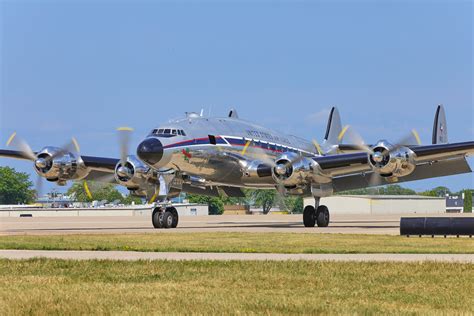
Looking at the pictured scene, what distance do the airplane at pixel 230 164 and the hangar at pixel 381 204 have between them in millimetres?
80898

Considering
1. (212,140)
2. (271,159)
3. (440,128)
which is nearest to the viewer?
(212,140)

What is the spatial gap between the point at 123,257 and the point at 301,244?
8415 millimetres

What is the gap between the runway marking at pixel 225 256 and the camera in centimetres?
2177

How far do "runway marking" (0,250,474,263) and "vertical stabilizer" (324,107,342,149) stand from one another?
31563mm

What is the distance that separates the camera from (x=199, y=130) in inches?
1599

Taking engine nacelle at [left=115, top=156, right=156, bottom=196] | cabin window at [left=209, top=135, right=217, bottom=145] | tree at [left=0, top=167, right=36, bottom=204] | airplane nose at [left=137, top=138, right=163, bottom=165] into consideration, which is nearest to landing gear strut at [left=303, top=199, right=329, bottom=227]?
cabin window at [left=209, top=135, right=217, bottom=145]

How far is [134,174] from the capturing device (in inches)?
1660

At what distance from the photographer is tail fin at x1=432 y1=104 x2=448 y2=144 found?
169ft

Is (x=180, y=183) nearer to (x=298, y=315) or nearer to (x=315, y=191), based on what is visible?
(x=315, y=191)

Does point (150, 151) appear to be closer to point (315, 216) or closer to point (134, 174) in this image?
point (134, 174)

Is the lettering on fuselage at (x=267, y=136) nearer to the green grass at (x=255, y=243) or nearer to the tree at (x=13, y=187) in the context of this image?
the green grass at (x=255, y=243)

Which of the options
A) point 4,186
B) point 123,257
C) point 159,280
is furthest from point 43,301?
point 4,186

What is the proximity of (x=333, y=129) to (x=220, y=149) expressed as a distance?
16.5m

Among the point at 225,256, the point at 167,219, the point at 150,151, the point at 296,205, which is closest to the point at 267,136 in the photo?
the point at 167,219
